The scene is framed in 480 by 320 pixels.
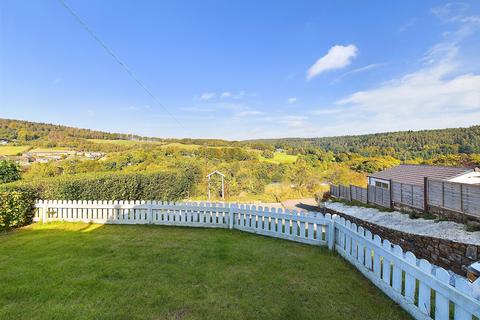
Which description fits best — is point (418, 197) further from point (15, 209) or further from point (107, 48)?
point (15, 209)

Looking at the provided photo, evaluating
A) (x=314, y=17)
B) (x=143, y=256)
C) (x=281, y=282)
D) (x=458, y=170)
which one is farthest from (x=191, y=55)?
(x=458, y=170)

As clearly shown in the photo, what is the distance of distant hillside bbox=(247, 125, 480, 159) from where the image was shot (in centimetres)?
3878

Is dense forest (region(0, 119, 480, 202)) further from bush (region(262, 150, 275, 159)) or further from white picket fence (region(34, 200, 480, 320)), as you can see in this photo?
white picket fence (region(34, 200, 480, 320))

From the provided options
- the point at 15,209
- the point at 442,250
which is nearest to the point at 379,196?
the point at 442,250

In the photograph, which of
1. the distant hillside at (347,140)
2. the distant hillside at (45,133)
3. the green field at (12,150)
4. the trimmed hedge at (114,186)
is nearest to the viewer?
the trimmed hedge at (114,186)

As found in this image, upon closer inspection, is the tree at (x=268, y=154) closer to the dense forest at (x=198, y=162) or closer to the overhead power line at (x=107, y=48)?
the dense forest at (x=198, y=162)

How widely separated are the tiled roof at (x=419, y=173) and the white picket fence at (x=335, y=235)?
10239 mm

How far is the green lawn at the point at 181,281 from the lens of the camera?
2650mm

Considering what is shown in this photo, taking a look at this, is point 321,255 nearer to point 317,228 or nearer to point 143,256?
point 317,228

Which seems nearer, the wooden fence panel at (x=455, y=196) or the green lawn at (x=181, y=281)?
the green lawn at (x=181, y=281)

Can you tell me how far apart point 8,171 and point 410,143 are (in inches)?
2106

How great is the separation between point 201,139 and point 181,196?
44.8 ft

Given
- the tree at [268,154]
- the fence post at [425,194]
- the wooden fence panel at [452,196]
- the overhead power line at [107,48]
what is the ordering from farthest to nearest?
the tree at [268,154]
the fence post at [425,194]
the wooden fence panel at [452,196]
the overhead power line at [107,48]

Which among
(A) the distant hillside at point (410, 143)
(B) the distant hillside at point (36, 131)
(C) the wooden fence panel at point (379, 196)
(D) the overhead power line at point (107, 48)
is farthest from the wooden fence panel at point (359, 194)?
(B) the distant hillside at point (36, 131)
